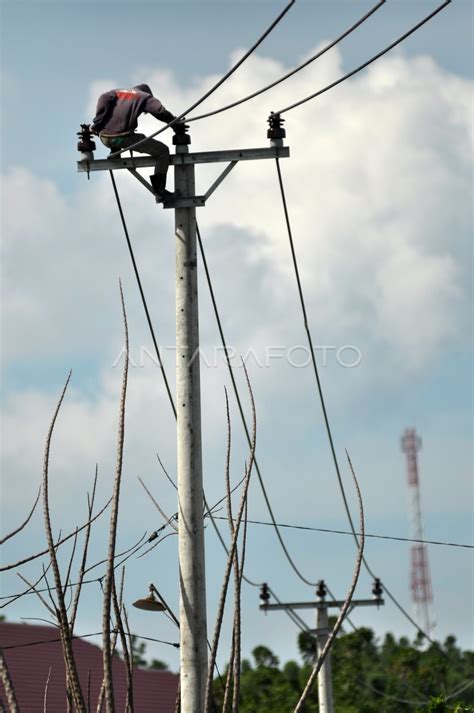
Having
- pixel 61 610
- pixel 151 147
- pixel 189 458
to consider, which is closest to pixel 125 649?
pixel 61 610

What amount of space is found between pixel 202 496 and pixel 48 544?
1687 millimetres

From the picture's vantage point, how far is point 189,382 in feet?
27.6

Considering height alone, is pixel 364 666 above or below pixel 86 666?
above

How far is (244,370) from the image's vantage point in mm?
7086

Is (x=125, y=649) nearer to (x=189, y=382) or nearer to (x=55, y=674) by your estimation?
(x=189, y=382)

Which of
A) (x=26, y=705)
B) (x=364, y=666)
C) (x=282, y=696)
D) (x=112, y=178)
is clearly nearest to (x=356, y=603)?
(x=26, y=705)

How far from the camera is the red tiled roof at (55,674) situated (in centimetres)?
2538

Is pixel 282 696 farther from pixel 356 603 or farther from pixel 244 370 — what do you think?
pixel 244 370

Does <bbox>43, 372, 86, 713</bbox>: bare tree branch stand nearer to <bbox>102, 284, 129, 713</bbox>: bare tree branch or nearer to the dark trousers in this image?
<bbox>102, 284, 129, 713</bbox>: bare tree branch

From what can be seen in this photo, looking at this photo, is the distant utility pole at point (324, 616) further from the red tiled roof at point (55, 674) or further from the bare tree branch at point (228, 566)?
the bare tree branch at point (228, 566)

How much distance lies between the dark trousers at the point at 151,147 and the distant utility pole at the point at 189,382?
0.05 m

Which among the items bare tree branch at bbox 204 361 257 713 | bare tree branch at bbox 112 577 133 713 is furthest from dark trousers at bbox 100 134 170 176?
bare tree branch at bbox 112 577 133 713

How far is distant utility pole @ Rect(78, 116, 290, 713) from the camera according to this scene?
26.0 ft

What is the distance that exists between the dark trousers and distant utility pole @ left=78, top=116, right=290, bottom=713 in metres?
0.05
